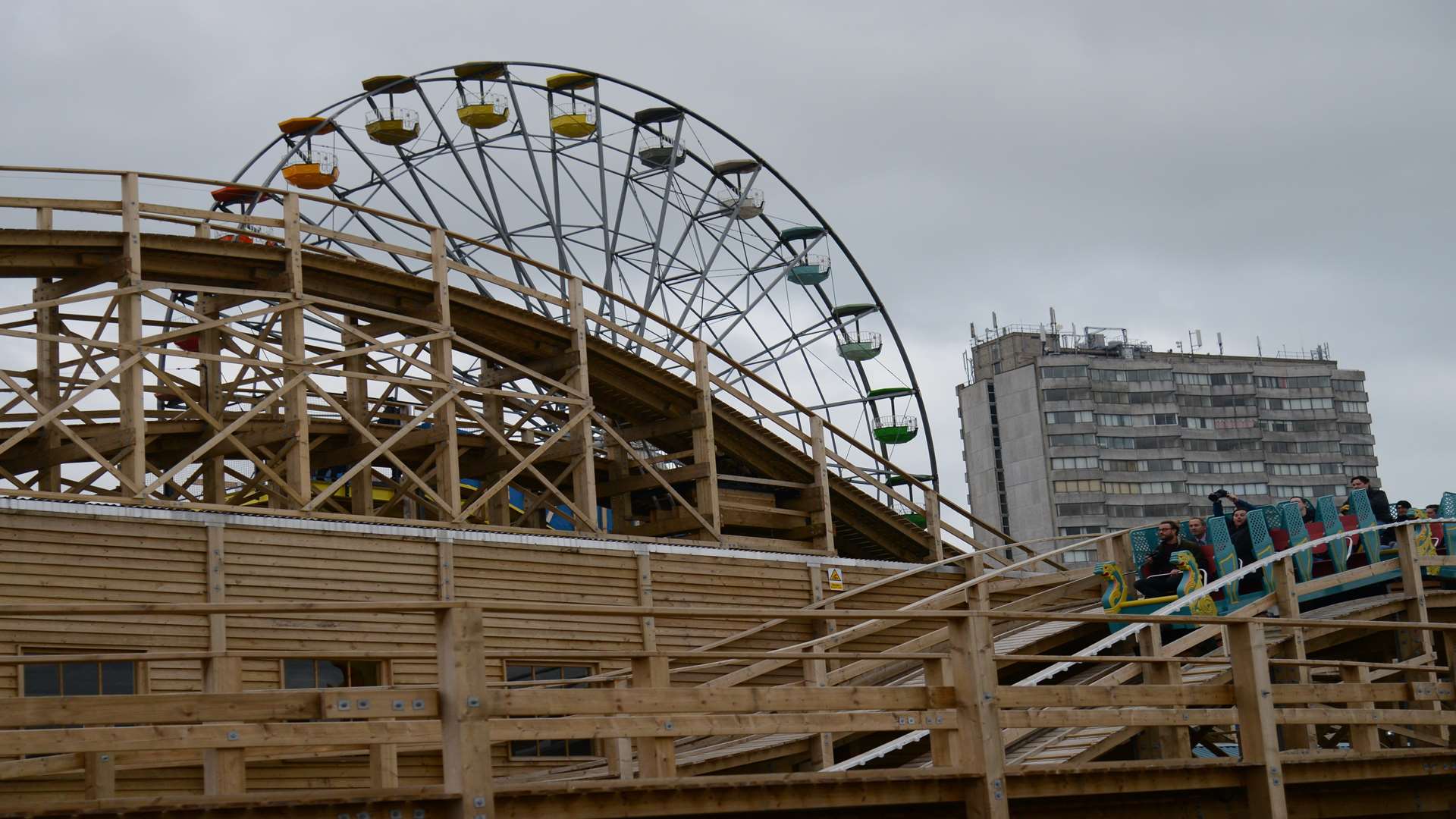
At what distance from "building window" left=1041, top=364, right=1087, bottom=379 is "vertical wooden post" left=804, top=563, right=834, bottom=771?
3319 inches

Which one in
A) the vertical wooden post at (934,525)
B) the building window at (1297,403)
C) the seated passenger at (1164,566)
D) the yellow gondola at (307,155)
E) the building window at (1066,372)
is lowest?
the seated passenger at (1164,566)

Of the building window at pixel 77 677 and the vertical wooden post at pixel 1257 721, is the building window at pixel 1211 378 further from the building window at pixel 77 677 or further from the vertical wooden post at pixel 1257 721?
the vertical wooden post at pixel 1257 721

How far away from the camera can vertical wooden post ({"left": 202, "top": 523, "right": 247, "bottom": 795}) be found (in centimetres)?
1133

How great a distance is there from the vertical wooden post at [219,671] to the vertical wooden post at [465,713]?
165cm

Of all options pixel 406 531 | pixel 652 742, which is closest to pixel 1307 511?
pixel 406 531

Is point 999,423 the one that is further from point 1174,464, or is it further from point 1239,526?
point 1239,526

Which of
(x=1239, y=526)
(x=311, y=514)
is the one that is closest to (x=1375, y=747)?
(x=1239, y=526)

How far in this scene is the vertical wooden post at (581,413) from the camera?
66.5ft

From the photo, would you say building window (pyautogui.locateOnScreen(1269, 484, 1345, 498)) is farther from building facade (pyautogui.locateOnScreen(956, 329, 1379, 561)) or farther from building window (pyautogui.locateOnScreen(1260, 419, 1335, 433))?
building window (pyautogui.locateOnScreen(1260, 419, 1335, 433))

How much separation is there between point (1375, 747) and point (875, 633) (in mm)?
9080

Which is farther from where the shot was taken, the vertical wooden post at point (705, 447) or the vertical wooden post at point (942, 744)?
the vertical wooden post at point (705, 447)

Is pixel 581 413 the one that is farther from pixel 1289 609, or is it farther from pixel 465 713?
pixel 465 713

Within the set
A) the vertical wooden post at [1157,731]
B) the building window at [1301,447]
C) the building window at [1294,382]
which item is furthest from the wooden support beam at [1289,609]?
the building window at [1301,447]

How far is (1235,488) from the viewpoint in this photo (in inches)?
4338
